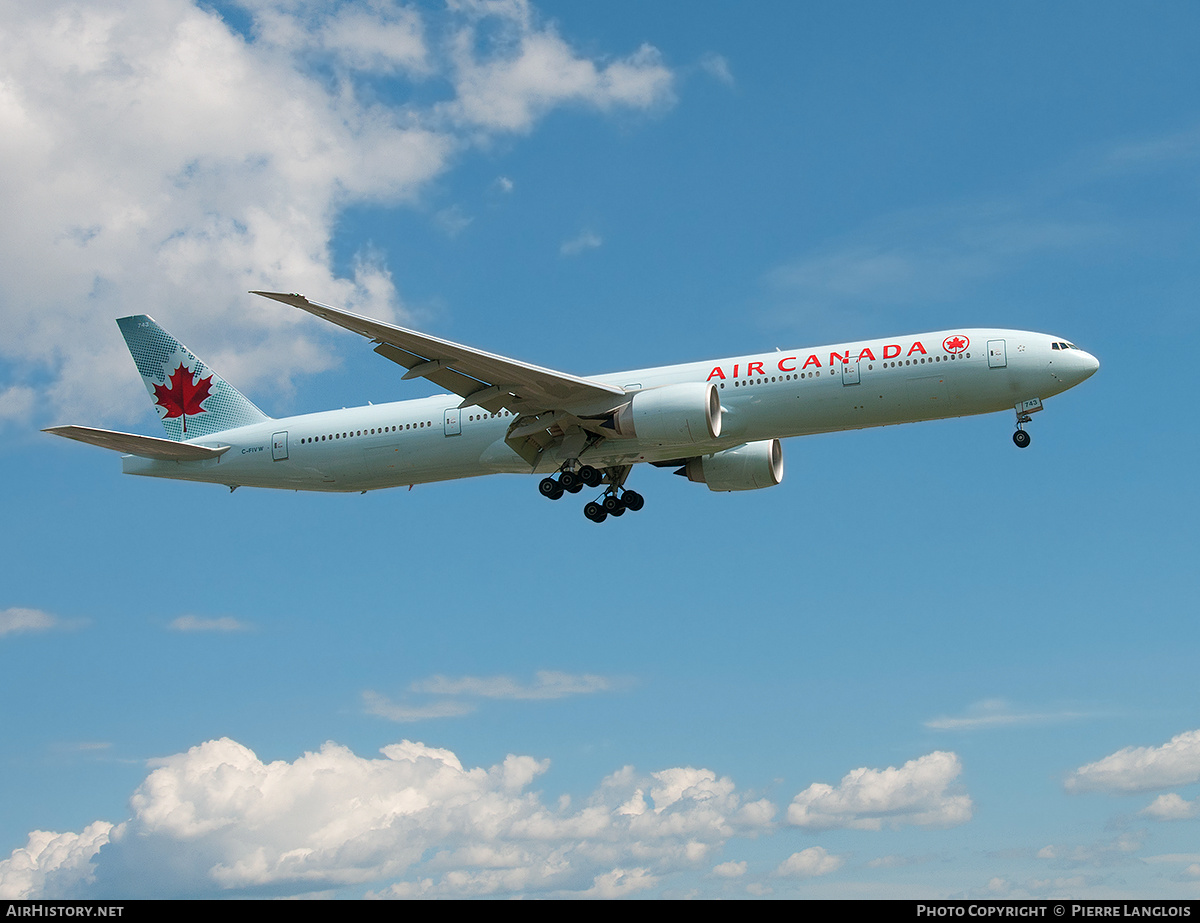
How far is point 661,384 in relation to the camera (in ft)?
112

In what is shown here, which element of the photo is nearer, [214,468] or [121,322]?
[214,468]

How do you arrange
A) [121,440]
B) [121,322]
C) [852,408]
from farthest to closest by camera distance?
[121,322], [121,440], [852,408]

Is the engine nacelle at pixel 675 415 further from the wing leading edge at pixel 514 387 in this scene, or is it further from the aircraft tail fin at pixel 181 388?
the aircraft tail fin at pixel 181 388

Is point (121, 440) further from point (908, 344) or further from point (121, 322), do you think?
point (908, 344)

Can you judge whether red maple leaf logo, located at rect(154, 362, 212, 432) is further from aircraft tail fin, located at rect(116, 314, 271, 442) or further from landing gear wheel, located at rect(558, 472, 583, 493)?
landing gear wheel, located at rect(558, 472, 583, 493)

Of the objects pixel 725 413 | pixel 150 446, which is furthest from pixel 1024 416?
pixel 150 446

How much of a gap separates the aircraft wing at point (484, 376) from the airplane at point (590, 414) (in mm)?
52

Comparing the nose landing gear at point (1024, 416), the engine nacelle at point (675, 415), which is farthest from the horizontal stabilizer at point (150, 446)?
the nose landing gear at point (1024, 416)

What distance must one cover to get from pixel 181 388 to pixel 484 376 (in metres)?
14.4

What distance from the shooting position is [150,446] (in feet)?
126
